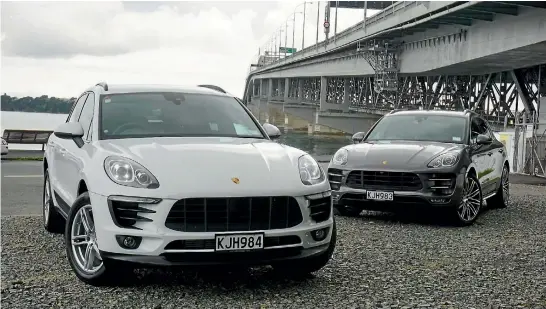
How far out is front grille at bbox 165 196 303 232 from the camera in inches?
174

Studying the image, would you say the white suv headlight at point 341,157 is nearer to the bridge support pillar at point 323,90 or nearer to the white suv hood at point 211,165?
the white suv hood at point 211,165

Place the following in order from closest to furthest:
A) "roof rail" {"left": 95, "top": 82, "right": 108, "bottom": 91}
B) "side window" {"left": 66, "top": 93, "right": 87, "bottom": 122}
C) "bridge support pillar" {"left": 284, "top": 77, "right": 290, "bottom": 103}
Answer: "roof rail" {"left": 95, "top": 82, "right": 108, "bottom": 91}, "side window" {"left": 66, "top": 93, "right": 87, "bottom": 122}, "bridge support pillar" {"left": 284, "top": 77, "right": 290, "bottom": 103}

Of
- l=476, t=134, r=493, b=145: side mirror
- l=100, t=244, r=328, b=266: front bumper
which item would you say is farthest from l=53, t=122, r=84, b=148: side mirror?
l=476, t=134, r=493, b=145: side mirror

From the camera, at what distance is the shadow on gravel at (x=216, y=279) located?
Result: 491 centimetres

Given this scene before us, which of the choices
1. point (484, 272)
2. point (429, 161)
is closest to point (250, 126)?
point (484, 272)

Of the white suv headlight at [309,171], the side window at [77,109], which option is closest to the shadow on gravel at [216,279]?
the white suv headlight at [309,171]

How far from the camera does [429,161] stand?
8.64 metres

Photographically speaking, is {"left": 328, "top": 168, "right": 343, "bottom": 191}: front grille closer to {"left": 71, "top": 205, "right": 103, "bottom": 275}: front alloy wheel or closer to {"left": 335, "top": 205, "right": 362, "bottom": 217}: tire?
{"left": 335, "top": 205, "right": 362, "bottom": 217}: tire

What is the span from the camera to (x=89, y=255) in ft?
16.0

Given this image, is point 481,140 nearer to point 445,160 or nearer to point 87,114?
point 445,160

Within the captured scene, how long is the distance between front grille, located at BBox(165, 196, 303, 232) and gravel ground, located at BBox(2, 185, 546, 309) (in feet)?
1.70

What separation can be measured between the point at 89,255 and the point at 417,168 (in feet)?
16.2

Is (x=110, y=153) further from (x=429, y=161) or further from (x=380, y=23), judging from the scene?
(x=380, y=23)

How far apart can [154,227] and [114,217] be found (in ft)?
0.99
